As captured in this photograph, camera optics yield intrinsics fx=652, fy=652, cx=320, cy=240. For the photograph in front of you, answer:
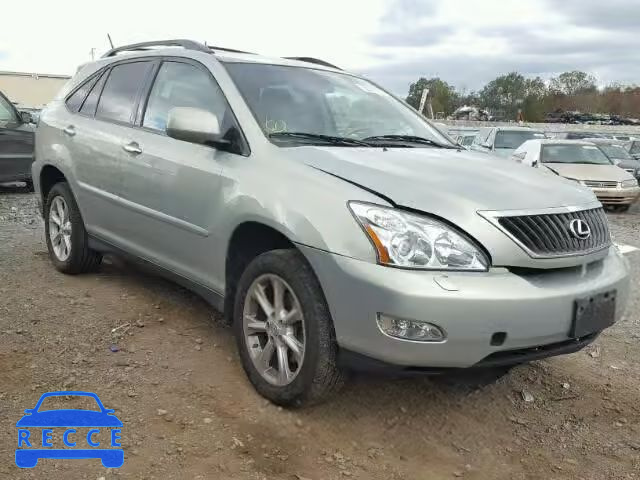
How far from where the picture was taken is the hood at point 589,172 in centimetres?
1219

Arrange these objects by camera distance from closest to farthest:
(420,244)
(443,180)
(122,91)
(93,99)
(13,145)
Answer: (420,244)
(443,180)
(122,91)
(93,99)
(13,145)

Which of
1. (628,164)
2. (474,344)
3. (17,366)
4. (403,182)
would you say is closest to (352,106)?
(403,182)

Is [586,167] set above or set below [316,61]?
below

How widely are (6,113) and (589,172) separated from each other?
10.4 meters

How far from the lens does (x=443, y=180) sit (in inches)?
120

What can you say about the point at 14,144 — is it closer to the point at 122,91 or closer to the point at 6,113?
the point at 6,113

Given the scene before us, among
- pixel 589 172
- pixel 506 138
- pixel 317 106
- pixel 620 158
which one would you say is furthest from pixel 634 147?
pixel 317 106

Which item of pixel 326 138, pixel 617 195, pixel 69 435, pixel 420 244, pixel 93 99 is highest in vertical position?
pixel 93 99

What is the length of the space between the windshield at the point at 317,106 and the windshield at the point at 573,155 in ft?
29.7

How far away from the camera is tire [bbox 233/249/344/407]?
289cm

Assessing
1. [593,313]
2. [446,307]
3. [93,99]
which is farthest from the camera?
[93,99]

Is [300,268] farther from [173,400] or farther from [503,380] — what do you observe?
[503,380]

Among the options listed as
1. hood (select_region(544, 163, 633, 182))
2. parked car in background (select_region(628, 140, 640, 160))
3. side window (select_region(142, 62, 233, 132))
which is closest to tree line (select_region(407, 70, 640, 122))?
parked car in background (select_region(628, 140, 640, 160))

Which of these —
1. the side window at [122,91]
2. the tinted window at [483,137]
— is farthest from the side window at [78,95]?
the tinted window at [483,137]
